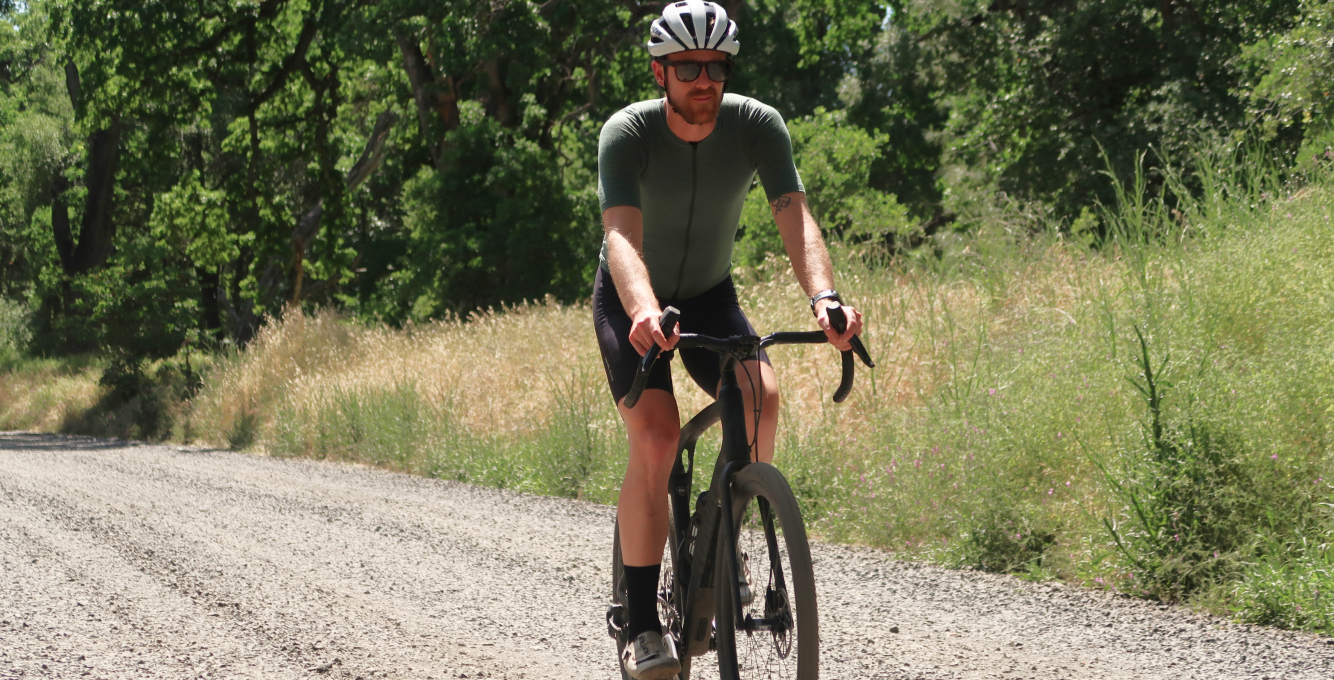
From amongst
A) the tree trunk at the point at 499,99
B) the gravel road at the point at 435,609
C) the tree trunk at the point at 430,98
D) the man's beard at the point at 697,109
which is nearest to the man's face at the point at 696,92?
the man's beard at the point at 697,109

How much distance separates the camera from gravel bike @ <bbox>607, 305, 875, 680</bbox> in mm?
2857

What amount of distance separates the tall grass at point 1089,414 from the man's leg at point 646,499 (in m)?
2.68

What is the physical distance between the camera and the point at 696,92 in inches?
135

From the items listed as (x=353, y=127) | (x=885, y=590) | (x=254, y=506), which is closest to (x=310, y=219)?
(x=353, y=127)

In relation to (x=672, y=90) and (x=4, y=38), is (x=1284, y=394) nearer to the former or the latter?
(x=672, y=90)

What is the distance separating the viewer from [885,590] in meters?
5.51

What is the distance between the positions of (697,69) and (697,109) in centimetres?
12

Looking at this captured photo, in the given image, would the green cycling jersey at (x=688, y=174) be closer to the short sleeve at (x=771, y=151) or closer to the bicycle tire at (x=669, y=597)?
the short sleeve at (x=771, y=151)

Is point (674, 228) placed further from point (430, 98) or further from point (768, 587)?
point (430, 98)

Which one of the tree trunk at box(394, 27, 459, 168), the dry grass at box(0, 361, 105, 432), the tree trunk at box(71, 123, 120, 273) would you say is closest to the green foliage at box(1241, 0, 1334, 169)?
the tree trunk at box(394, 27, 459, 168)

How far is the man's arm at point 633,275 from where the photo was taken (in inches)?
121

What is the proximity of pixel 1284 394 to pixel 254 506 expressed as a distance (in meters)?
7.22

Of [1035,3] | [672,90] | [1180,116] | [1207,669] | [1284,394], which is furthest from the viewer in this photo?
[1035,3]

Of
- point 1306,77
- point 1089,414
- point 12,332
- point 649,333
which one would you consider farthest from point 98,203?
point 649,333
